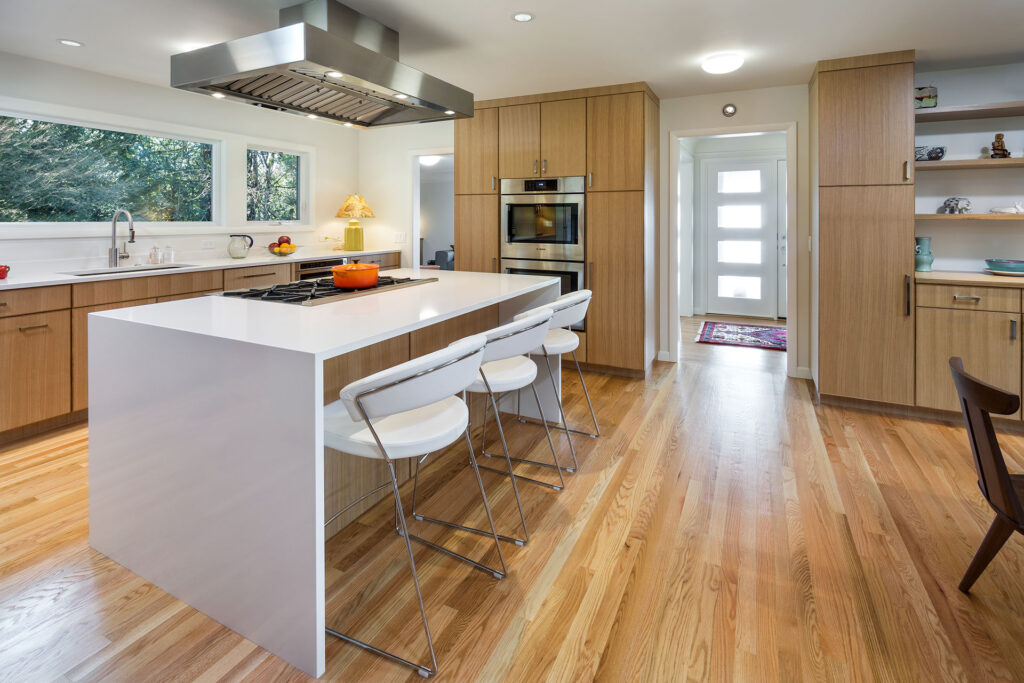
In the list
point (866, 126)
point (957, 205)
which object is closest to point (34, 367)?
point (866, 126)

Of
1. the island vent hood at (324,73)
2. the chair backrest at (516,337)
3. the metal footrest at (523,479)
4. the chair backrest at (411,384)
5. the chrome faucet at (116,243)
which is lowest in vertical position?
the metal footrest at (523,479)

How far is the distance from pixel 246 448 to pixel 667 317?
4.11 meters

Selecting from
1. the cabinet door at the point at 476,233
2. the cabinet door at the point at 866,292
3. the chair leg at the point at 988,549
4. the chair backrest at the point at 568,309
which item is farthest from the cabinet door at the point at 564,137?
the chair leg at the point at 988,549

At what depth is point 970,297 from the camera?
3400 mm

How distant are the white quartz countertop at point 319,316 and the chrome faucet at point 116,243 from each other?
2267mm

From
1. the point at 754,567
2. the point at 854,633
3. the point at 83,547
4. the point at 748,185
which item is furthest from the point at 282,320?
the point at 748,185

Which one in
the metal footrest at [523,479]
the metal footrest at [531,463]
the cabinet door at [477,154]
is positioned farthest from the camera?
the cabinet door at [477,154]

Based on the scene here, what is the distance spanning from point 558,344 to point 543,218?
2104 millimetres

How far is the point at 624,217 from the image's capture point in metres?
4.47

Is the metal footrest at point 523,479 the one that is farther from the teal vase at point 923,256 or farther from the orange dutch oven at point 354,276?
the teal vase at point 923,256

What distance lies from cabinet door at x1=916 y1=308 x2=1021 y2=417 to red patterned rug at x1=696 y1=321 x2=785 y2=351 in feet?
6.77

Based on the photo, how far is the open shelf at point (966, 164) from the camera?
348 cm

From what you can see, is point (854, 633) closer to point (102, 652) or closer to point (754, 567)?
point (754, 567)

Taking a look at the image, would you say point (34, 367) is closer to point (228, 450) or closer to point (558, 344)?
point (228, 450)
